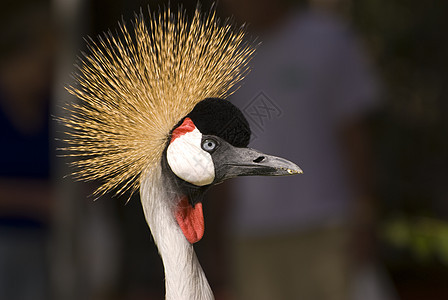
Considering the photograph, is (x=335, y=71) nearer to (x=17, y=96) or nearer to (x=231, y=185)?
(x=231, y=185)

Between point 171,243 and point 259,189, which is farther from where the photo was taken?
point 259,189

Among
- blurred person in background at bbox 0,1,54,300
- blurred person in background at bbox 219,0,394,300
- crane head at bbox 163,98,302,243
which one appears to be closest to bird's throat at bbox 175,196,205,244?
crane head at bbox 163,98,302,243

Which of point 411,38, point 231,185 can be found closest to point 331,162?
point 231,185

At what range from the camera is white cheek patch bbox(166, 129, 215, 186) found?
59 centimetres

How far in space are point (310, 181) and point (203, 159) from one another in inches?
37.7

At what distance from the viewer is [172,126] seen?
0.62 metres

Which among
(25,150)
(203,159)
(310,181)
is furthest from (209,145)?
(25,150)

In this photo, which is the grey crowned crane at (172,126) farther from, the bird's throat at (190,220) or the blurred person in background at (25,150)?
the blurred person in background at (25,150)

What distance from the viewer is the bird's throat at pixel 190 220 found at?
612 mm

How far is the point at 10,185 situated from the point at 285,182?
0.95 metres

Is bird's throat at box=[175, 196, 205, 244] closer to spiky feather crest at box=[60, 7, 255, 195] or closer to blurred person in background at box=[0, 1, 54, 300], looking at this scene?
spiky feather crest at box=[60, 7, 255, 195]

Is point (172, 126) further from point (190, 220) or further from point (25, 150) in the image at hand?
point (25, 150)

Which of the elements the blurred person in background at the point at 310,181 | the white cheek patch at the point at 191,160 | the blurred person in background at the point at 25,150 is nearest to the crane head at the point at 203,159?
the white cheek patch at the point at 191,160

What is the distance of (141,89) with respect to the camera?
0.60 m
